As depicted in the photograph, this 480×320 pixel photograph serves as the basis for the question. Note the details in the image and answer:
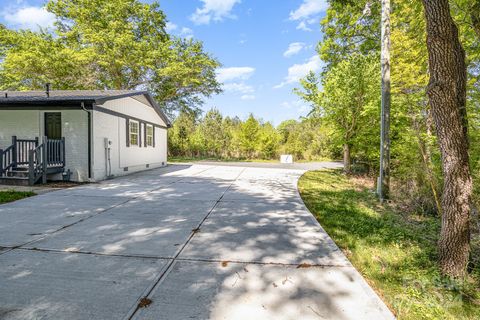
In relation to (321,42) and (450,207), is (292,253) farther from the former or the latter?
(321,42)

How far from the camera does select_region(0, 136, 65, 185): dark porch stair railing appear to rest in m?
7.99

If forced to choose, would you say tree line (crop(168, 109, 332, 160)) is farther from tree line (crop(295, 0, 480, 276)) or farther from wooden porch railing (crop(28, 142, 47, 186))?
wooden porch railing (crop(28, 142, 47, 186))

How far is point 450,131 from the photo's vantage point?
8.57 ft

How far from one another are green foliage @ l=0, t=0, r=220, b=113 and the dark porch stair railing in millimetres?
13251

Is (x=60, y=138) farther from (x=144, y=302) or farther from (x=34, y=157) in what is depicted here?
(x=144, y=302)

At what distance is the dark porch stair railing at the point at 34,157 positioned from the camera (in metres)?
7.99

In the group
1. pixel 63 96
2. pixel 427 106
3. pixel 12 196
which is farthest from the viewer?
pixel 63 96

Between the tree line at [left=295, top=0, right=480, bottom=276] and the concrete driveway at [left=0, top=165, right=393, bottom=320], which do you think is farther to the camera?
the tree line at [left=295, top=0, right=480, bottom=276]

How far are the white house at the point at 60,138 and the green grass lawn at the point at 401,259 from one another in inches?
313

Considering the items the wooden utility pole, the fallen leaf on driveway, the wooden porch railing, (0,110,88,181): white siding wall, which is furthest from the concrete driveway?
(0,110,88,181): white siding wall

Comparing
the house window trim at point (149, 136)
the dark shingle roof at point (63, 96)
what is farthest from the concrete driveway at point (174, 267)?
the house window trim at point (149, 136)

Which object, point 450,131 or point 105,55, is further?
point 105,55

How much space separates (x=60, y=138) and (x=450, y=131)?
1092cm

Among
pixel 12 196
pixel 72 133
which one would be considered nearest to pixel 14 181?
pixel 72 133
